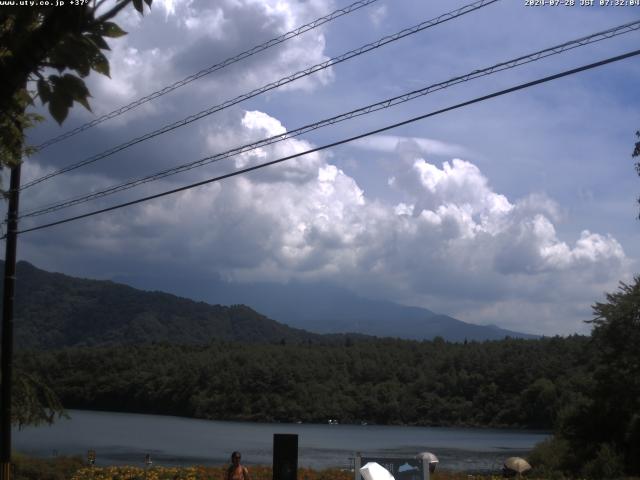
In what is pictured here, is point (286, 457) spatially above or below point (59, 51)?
below

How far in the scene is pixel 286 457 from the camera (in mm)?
15094

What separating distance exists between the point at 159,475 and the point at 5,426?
3.79 m

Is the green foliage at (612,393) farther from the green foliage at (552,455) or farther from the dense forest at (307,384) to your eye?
the dense forest at (307,384)

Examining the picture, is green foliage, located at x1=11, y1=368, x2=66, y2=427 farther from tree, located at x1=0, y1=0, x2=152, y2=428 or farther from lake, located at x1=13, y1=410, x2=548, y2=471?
tree, located at x1=0, y1=0, x2=152, y2=428

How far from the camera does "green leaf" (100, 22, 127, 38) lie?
360cm

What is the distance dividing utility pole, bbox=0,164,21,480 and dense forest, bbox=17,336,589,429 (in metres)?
71.1

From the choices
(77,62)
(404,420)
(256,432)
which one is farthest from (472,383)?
(77,62)

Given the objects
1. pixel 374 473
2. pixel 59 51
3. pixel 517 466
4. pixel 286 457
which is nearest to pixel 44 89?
pixel 59 51

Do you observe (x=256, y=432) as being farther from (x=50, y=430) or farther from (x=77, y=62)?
(x=77, y=62)

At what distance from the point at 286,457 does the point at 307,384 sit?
3392 inches

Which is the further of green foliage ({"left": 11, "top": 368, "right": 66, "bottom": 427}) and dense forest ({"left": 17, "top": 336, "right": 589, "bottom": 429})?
dense forest ({"left": 17, "top": 336, "right": 589, "bottom": 429})

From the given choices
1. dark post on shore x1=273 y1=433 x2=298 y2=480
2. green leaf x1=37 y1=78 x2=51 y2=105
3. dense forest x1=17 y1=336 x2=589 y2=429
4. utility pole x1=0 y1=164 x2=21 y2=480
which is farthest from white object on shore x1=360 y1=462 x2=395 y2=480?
dense forest x1=17 y1=336 x2=589 y2=429

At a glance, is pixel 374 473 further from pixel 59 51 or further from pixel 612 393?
pixel 612 393

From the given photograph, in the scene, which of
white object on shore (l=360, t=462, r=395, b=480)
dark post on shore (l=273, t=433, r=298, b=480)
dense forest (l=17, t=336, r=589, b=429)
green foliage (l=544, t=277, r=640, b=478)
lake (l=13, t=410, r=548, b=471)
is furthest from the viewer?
dense forest (l=17, t=336, r=589, b=429)
